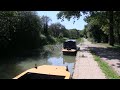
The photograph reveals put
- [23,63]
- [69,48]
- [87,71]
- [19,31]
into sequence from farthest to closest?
[19,31]
[69,48]
[23,63]
[87,71]

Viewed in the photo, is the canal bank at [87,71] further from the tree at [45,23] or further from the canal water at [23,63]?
the tree at [45,23]

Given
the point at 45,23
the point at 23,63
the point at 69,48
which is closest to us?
the point at 23,63

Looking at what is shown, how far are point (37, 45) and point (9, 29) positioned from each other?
48.2 feet

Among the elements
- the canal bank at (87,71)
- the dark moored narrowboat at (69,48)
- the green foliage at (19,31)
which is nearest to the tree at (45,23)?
the green foliage at (19,31)

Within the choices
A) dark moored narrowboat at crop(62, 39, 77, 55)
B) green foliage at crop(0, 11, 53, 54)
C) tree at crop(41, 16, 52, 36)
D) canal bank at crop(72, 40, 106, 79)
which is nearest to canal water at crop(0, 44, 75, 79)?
dark moored narrowboat at crop(62, 39, 77, 55)

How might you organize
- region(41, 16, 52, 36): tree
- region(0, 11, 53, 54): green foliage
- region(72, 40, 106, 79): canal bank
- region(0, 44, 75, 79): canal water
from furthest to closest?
1. region(41, 16, 52, 36): tree
2. region(0, 11, 53, 54): green foliage
3. region(0, 44, 75, 79): canal water
4. region(72, 40, 106, 79): canal bank

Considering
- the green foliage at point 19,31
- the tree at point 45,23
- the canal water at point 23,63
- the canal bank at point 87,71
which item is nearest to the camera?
the canal bank at point 87,71

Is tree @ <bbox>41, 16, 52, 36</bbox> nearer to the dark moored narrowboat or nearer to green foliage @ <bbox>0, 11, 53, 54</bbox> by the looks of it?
green foliage @ <bbox>0, 11, 53, 54</bbox>

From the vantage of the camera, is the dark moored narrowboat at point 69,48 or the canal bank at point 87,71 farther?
the dark moored narrowboat at point 69,48

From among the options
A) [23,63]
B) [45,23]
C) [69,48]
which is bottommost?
[23,63]

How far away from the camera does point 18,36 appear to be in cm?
3994

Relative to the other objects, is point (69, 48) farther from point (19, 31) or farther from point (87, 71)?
point (87, 71)

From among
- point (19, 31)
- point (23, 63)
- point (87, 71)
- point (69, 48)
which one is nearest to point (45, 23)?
point (19, 31)
